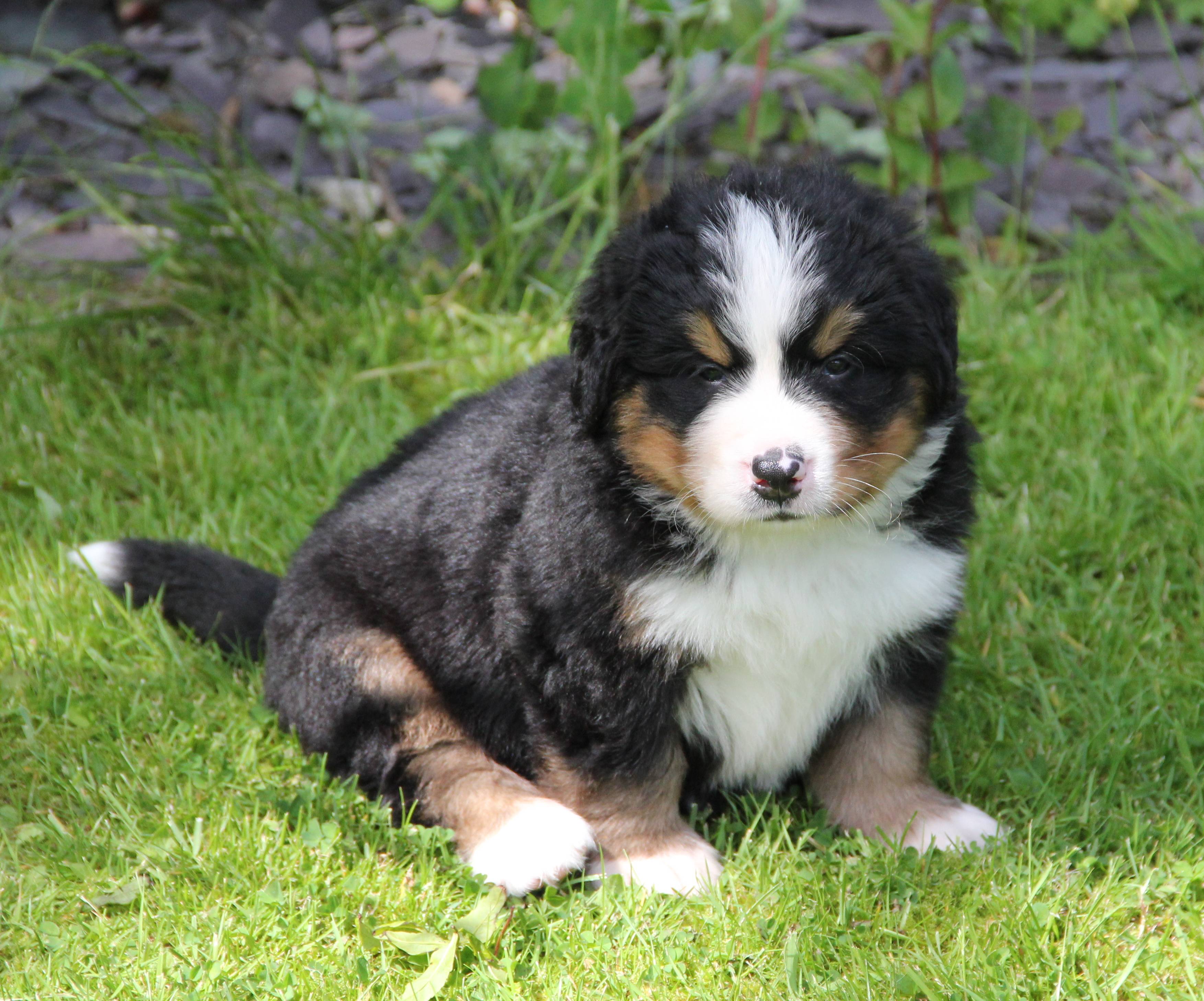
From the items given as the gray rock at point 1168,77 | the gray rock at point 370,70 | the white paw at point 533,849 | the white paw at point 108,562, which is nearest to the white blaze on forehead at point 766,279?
the white paw at point 533,849

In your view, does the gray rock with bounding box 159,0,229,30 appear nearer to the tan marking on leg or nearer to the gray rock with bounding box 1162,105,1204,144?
the gray rock with bounding box 1162,105,1204,144

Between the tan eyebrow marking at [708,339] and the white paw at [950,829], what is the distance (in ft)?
3.37

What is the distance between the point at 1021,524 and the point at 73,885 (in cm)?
243

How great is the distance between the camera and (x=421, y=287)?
450cm

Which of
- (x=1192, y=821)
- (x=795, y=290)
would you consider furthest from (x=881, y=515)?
(x=1192, y=821)

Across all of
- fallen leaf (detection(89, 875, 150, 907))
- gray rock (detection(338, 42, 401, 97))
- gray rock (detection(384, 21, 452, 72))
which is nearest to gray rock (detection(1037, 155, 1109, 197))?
gray rock (detection(384, 21, 452, 72))

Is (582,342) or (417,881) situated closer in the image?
(582,342)

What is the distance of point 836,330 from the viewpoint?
2180 millimetres

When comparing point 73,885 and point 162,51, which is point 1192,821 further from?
point 162,51

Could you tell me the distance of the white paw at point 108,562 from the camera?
3.23m

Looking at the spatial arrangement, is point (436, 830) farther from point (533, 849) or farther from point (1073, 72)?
point (1073, 72)

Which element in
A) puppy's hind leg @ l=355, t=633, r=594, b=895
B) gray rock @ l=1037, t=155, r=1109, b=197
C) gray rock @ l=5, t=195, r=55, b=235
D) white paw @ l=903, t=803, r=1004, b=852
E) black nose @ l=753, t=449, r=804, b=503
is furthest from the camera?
gray rock @ l=1037, t=155, r=1109, b=197

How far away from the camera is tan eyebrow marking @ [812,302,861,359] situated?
217 centimetres

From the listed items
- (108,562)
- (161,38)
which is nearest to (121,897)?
(108,562)
